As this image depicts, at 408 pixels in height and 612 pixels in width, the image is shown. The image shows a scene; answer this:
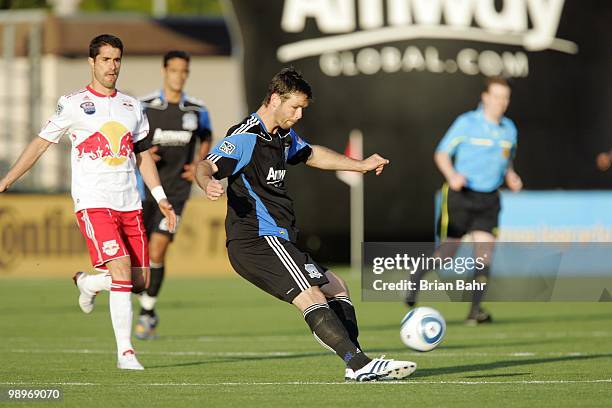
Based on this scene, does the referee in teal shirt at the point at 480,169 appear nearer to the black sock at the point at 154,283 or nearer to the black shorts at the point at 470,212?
the black shorts at the point at 470,212

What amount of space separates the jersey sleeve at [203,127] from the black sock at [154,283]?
1373mm

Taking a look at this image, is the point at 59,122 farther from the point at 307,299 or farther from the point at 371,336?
the point at 371,336

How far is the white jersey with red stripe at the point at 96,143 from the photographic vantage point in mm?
10031

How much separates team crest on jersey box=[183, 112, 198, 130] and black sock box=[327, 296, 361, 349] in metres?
4.69

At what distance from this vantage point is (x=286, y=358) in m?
11.1

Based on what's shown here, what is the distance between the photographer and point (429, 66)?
24.9 m

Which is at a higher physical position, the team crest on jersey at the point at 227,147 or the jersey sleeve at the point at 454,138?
the team crest on jersey at the point at 227,147

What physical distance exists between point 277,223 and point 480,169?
19.6 ft

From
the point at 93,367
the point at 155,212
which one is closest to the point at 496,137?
the point at 155,212

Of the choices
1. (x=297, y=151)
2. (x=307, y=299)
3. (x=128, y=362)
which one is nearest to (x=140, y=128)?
(x=297, y=151)

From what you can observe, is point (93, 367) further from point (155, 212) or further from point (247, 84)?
point (247, 84)

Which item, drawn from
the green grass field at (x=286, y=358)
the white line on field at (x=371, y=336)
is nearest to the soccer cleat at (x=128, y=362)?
the green grass field at (x=286, y=358)

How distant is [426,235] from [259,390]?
1647cm

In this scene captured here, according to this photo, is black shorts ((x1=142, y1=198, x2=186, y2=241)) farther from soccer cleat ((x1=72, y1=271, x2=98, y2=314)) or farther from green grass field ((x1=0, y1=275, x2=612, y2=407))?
soccer cleat ((x1=72, y1=271, x2=98, y2=314))
